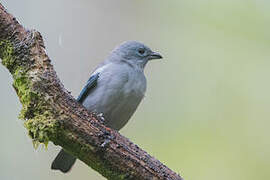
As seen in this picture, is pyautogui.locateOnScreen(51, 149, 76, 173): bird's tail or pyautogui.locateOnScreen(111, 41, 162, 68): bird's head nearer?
pyautogui.locateOnScreen(51, 149, 76, 173): bird's tail

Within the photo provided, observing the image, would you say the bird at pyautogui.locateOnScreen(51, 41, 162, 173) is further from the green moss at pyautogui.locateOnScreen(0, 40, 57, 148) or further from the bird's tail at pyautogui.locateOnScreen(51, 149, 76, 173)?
the green moss at pyautogui.locateOnScreen(0, 40, 57, 148)

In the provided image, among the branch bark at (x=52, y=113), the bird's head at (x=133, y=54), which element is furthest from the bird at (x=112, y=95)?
the branch bark at (x=52, y=113)

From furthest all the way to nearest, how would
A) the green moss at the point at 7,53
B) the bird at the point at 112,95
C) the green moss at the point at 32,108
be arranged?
the bird at the point at 112,95 < the green moss at the point at 7,53 < the green moss at the point at 32,108

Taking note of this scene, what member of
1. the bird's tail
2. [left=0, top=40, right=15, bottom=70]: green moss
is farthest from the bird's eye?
[left=0, top=40, right=15, bottom=70]: green moss

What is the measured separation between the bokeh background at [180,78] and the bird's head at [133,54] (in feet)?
4.77

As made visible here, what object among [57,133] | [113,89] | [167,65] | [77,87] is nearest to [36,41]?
[57,133]

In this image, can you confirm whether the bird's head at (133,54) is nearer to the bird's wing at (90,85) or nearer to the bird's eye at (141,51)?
the bird's eye at (141,51)

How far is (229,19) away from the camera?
26.4 ft

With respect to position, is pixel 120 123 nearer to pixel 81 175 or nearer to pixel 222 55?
pixel 81 175

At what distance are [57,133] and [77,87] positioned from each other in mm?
4076

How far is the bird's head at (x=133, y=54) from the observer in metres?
6.26

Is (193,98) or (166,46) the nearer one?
(193,98)

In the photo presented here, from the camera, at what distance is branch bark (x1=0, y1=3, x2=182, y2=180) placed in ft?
12.2

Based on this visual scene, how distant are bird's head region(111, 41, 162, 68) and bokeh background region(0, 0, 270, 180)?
1.45m
